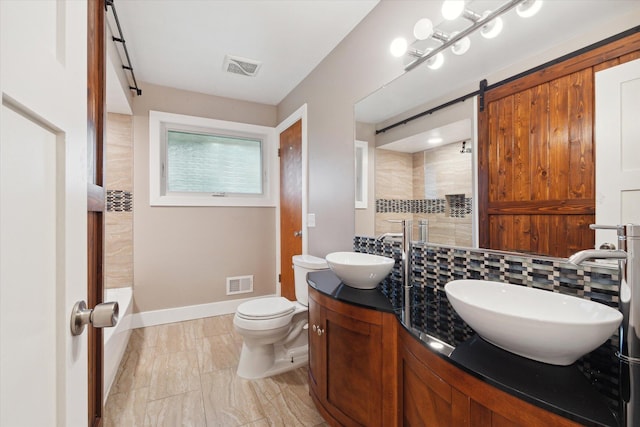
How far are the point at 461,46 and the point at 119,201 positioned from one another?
312 centimetres

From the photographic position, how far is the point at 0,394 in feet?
1.16

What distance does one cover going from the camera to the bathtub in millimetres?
1785

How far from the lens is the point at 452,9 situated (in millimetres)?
1373

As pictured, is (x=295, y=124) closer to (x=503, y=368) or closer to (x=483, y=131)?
(x=483, y=131)

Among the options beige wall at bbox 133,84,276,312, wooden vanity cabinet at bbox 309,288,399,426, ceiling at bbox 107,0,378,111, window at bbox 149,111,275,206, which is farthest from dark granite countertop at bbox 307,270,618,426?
window at bbox 149,111,275,206

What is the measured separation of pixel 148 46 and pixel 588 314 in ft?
10.1

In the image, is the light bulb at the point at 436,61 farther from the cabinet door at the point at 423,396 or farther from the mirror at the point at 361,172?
the cabinet door at the point at 423,396

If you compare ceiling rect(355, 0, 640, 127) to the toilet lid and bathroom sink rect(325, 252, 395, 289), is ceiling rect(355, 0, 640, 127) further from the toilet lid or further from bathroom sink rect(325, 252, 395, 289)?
the toilet lid

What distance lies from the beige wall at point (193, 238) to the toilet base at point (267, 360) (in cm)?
137

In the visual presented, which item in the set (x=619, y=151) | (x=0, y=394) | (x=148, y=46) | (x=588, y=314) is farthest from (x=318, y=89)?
(x=0, y=394)

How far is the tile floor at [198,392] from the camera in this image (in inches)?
64.9

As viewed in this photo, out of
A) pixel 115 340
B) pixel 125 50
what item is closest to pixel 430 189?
pixel 115 340

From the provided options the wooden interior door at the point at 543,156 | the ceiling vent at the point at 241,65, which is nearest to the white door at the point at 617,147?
the wooden interior door at the point at 543,156

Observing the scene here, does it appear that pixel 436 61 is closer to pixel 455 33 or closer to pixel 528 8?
pixel 455 33
